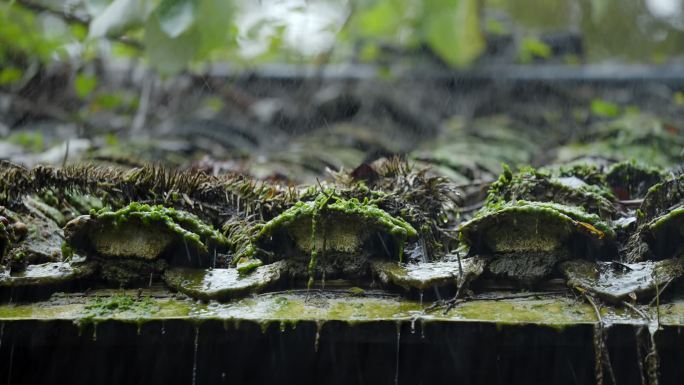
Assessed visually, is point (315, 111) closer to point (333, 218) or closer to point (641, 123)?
point (641, 123)

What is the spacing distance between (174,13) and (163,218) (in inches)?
33.5

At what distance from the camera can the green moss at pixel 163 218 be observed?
2.40 metres

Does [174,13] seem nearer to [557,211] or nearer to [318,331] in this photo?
[318,331]

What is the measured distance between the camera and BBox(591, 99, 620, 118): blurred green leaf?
19.8 feet

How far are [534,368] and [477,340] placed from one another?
363 millimetres

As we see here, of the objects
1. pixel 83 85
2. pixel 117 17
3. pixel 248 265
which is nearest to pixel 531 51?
pixel 83 85

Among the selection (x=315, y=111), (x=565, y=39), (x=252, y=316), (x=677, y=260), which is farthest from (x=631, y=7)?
(x=252, y=316)

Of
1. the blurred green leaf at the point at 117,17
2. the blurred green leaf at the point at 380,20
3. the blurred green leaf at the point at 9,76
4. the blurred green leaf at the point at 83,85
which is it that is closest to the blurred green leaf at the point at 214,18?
the blurred green leaf at the point at 117,17

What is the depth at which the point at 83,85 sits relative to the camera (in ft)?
21.6

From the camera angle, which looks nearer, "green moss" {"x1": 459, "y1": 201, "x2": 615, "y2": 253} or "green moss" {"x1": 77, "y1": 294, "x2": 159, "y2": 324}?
"green moss" {"x1": 77, "y1": 294, "x2": 159, "y2": 324}

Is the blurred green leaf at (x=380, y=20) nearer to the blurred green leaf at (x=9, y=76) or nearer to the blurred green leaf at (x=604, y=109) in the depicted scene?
the blurred green leaf at (x=604, y=109)

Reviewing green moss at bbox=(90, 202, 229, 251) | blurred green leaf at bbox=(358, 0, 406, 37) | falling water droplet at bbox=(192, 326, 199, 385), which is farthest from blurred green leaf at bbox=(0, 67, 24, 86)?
falling water droplet at bbox=(192, 326, 199, 385)

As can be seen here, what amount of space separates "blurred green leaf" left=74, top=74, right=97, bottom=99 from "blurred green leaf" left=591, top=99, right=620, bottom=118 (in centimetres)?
491

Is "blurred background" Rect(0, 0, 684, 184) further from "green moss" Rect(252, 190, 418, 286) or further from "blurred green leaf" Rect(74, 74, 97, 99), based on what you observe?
"green moss" Rect(252, 190, 418, 286)
